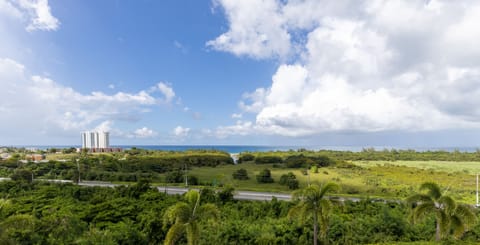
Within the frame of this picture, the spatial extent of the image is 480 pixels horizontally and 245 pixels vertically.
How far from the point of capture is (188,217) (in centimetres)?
1265

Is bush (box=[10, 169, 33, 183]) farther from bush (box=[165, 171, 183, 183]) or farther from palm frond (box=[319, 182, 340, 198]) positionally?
palm frond (box=[319, 182, 340, 198])

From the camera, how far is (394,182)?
129 feet

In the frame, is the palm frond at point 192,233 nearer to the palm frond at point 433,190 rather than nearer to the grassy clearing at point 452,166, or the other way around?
the palm frond at point 433,190

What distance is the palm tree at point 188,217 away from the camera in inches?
474

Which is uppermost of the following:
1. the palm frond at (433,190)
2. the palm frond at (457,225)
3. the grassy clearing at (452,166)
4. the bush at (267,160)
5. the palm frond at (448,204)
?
the palm frond at (433,190)

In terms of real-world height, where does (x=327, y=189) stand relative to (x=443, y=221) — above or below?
above

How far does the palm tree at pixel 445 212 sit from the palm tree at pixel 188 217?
39.8ft

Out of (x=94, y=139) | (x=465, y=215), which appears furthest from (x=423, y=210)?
(x=94, y=139)

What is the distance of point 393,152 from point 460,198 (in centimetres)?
6994

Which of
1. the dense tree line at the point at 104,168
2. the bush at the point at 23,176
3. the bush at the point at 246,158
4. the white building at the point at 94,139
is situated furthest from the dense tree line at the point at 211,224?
the white building at the point at 94,139

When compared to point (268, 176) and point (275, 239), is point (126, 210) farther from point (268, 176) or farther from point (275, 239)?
point (268, 176)

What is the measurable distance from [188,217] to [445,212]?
14321 mm

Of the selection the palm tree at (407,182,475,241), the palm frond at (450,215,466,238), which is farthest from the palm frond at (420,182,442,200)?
the palm frond at (450,215,466,238)

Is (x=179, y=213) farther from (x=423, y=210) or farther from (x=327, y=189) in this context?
(x=423, y=210)
